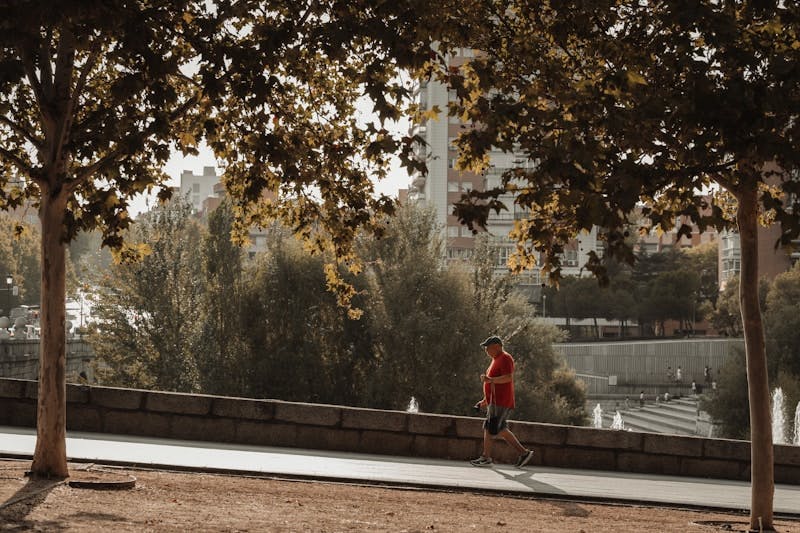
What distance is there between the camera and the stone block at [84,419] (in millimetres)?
15383

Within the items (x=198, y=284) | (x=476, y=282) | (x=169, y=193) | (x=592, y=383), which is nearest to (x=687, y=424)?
(x=592, y=383)

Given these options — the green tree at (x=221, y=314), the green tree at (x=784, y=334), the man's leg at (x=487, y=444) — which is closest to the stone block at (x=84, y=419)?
the man's leg at (x=487, y=444)

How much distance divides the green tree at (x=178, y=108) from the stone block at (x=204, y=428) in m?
3.32

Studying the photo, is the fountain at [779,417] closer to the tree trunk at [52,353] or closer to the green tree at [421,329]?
the green tree at [421,329]

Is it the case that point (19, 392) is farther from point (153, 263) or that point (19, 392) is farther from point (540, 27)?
point (153, 263)

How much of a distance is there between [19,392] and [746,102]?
36.9ft

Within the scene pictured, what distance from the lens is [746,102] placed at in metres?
7.88

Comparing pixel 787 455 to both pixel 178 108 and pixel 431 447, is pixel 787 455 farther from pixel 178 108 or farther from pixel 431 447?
pixel 178 108

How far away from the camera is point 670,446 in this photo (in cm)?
1583

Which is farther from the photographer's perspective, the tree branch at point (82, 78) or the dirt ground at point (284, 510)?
the tree branch at point (82, 78)

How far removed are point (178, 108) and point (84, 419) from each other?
5.80 metres

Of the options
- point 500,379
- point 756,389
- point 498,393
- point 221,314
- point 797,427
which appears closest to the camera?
point 756,389

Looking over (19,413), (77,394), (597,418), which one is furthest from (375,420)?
(597,418)

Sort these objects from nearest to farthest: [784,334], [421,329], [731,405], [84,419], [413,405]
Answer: [84,419] → [421,329] → [413,405] → [731,405] → [784,334]
